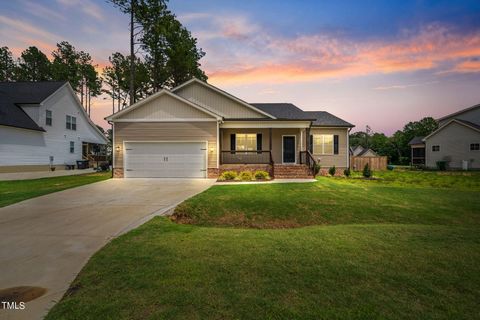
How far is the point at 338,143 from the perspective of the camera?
19.6 metres

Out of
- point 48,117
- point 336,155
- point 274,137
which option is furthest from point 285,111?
point 48,117

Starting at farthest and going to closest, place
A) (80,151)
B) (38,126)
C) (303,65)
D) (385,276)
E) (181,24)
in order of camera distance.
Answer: (181,24) < (80,151) < (38,126) < (303,65) < (385,276)

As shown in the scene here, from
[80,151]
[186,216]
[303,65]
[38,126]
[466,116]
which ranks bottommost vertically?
[186,216]

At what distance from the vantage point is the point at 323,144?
1950 centimetres

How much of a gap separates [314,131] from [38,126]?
25.0 m

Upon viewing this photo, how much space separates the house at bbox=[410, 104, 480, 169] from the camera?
82.5 ft

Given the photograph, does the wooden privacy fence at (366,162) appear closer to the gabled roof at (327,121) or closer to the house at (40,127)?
the gabled roof at (327,121)

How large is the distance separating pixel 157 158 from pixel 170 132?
1.92 meters

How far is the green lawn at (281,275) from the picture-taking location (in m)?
2.37

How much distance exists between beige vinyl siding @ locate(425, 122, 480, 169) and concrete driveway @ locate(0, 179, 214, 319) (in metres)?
32.1

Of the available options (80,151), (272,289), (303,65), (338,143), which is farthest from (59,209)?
(80,151)

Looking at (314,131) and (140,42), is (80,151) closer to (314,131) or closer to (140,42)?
(140,42)

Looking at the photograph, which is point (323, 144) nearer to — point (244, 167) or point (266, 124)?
point (266, 124)

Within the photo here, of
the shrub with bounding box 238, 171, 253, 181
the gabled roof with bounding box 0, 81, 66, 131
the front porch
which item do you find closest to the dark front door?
the front porch
